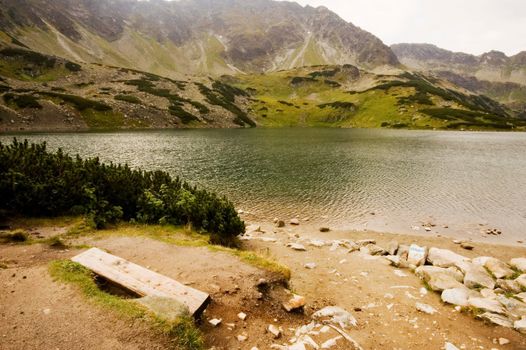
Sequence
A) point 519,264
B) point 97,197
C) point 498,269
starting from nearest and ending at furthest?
1. point 498,269
2. point 519,264
3. point 97,197

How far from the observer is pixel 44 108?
336ft

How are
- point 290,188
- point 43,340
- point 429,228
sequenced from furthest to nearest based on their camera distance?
point 290,188 < point 429,228 < point 43,340

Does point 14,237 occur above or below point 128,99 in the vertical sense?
below

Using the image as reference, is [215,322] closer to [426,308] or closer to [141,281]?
[141,281]

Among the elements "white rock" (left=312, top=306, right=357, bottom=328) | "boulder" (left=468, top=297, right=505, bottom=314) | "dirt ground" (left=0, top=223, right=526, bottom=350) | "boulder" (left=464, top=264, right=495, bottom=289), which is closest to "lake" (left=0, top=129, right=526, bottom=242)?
"boulder" (left=464, top=264, right=495, bottom=289)

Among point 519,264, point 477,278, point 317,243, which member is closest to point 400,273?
point 477,278

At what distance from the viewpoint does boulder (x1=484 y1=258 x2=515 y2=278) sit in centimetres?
1636

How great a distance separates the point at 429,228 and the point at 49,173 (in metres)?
29.5

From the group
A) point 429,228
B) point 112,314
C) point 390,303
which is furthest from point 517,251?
point 112,314

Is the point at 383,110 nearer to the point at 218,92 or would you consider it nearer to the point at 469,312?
the point at 218,92

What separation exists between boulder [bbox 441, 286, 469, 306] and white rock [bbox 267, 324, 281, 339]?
8.13m

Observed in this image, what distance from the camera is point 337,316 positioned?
37.6 feet

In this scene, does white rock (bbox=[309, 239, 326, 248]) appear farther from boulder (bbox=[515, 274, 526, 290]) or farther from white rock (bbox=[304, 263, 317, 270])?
boulder (bbox=[515, 274, 526, 290])

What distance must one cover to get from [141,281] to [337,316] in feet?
23.9
